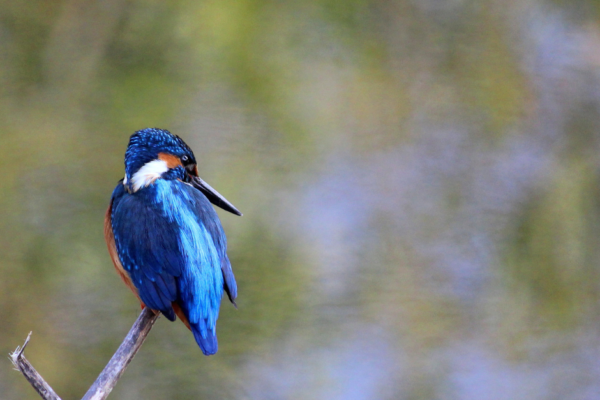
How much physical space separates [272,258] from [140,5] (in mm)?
1180

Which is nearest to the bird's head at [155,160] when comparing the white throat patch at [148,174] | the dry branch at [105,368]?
the white throat patch at [148,174]

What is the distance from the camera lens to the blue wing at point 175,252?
1256mm

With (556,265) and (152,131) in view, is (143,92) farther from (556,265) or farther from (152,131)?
(556,265)

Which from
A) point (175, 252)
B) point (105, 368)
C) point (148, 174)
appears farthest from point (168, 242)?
point (105, 368)

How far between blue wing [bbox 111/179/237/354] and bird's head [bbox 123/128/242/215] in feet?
0.10

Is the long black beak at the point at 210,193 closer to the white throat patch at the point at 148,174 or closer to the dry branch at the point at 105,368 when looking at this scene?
the white throat patch at the point at 148,174

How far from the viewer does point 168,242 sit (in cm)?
130

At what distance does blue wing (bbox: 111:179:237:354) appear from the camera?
1.26 meters

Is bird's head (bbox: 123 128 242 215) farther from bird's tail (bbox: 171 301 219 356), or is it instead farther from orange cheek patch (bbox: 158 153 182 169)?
bird's tail (bbox: 171 301 219 356)

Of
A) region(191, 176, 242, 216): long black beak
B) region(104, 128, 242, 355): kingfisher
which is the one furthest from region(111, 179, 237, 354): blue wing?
region(191, 176, 242, 216): long black beak

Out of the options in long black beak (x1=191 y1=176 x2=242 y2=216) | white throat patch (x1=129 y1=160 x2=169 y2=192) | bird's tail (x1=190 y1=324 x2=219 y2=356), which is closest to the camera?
bird's tail (x1=190 y1=324 x2=219 y2=356)

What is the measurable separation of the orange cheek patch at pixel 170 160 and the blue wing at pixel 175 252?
0.07 meters

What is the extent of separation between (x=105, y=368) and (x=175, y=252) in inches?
10.9

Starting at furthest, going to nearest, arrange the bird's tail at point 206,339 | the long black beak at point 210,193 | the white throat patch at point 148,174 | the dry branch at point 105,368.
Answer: the long black beak at point 210,193, the white throat patch at point 148,174, the bird's tail at point 206,339, the dry branch at point 105,368
